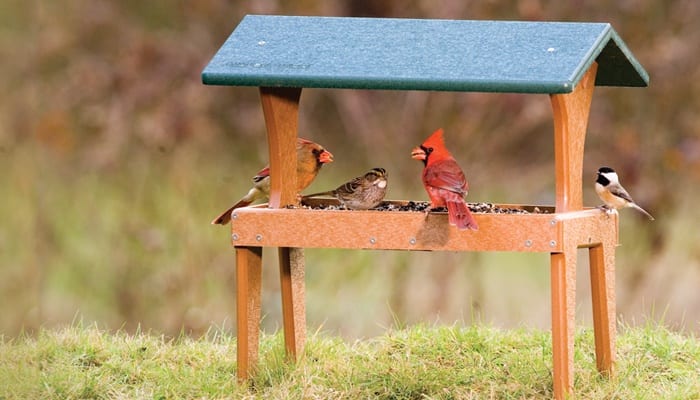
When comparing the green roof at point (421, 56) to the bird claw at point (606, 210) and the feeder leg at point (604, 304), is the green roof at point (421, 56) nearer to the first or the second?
the bird claw at point (606, 210)

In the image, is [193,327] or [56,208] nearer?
[193,327]

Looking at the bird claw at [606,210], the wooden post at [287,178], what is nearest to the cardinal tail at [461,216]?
the bird claw at [606,210]

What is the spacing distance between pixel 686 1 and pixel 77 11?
4.20 metres

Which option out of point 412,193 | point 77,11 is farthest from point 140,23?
point 412,193

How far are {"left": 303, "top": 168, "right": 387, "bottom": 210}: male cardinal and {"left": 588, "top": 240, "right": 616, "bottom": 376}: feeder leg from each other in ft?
2.74

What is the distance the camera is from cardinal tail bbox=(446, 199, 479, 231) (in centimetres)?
389

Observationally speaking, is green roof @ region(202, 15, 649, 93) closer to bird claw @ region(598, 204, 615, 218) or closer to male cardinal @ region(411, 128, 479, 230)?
male cardinal @ region(411, 128, 479, 230)

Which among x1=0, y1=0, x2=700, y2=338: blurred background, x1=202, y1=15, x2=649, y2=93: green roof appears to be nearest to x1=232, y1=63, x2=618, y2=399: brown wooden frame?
x1=202, y1=15, x2=649, y2=93: green roof

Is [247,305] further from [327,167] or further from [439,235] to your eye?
[327,167]

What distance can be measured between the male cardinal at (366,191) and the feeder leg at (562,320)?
69cm

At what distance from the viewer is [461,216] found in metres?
3.92

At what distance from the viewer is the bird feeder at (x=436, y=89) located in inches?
156

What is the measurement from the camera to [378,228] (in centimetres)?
412

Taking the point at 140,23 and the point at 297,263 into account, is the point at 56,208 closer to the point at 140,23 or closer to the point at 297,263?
the point at 140,23
